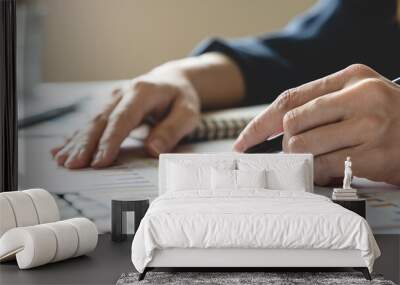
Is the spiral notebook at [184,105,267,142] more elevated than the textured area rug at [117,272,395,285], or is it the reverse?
the spiral notebook at [184,105,267,142]

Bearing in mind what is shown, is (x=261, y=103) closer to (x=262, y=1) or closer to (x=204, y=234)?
(x=262, y=1)

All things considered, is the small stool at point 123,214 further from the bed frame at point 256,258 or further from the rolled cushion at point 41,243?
the bed frame at point 256,258

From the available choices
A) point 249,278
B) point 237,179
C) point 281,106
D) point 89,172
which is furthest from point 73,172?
point 249,278

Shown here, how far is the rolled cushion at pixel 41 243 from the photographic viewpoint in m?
5.05

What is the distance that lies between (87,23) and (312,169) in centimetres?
262

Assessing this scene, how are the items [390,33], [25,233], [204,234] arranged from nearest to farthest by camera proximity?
1. [204,234]
2. [25,233]
3. [390,33]

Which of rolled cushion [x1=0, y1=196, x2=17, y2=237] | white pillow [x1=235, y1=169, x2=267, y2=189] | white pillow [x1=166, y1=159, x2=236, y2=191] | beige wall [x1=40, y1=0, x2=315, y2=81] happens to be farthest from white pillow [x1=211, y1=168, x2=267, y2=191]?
rolled cushion [x1=0, y1=196, x2=17, y2=237]

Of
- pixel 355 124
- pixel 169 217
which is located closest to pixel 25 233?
pixel 169 217

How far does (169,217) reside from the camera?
185 inches

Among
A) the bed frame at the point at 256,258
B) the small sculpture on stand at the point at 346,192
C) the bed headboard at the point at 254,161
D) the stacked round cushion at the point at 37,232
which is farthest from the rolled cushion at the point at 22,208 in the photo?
the small sculpture on stand at the point at 346,192

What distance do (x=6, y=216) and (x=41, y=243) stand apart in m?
0.43

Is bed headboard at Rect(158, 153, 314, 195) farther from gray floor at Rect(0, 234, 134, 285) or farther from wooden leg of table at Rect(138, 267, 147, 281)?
wooden leg of table at Rect(138, 267, 147, 281)

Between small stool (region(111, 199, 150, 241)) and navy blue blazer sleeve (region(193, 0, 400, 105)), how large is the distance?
4.89 ft

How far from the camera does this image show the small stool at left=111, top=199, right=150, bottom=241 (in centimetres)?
623
